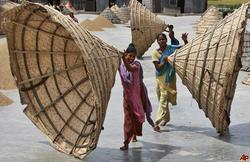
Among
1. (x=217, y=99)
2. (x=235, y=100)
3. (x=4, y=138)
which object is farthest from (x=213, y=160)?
(x=235, y=100)

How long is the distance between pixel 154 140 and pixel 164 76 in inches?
42.1

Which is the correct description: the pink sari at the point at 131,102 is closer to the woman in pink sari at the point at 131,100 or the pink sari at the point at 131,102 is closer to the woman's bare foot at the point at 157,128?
the woman in pink sari at the point at 131,100

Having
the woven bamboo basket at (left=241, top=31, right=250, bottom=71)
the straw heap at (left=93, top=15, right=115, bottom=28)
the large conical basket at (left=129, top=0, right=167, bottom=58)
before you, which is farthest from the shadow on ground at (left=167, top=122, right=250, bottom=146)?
the straw heap at (left=93, top=15, right=115, bottom=28)

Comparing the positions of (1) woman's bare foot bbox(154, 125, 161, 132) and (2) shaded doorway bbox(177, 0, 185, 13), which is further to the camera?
(2) shaded doorway bbox(177, 0, 185, 13)

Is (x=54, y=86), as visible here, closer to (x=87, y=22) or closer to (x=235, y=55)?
(x=235, y=55)

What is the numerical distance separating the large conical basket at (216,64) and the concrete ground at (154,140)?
1.37ft

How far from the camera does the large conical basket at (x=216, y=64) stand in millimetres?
6664

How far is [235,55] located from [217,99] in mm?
654

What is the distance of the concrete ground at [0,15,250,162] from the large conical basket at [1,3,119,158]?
0.33 meters

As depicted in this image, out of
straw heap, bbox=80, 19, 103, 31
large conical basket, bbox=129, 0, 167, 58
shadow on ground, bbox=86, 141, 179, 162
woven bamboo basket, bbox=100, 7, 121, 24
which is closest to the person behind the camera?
shadow on ground, bbox=86, 141, 179, 162

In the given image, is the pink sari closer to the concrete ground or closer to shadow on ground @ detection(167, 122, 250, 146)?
the concrete ground

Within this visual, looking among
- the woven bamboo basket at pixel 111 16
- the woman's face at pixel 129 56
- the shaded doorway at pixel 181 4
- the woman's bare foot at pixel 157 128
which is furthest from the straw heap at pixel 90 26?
the woman's face at pixel 129 56

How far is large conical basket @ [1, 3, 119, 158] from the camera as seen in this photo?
6281mm

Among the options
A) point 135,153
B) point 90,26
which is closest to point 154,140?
point 135,153
